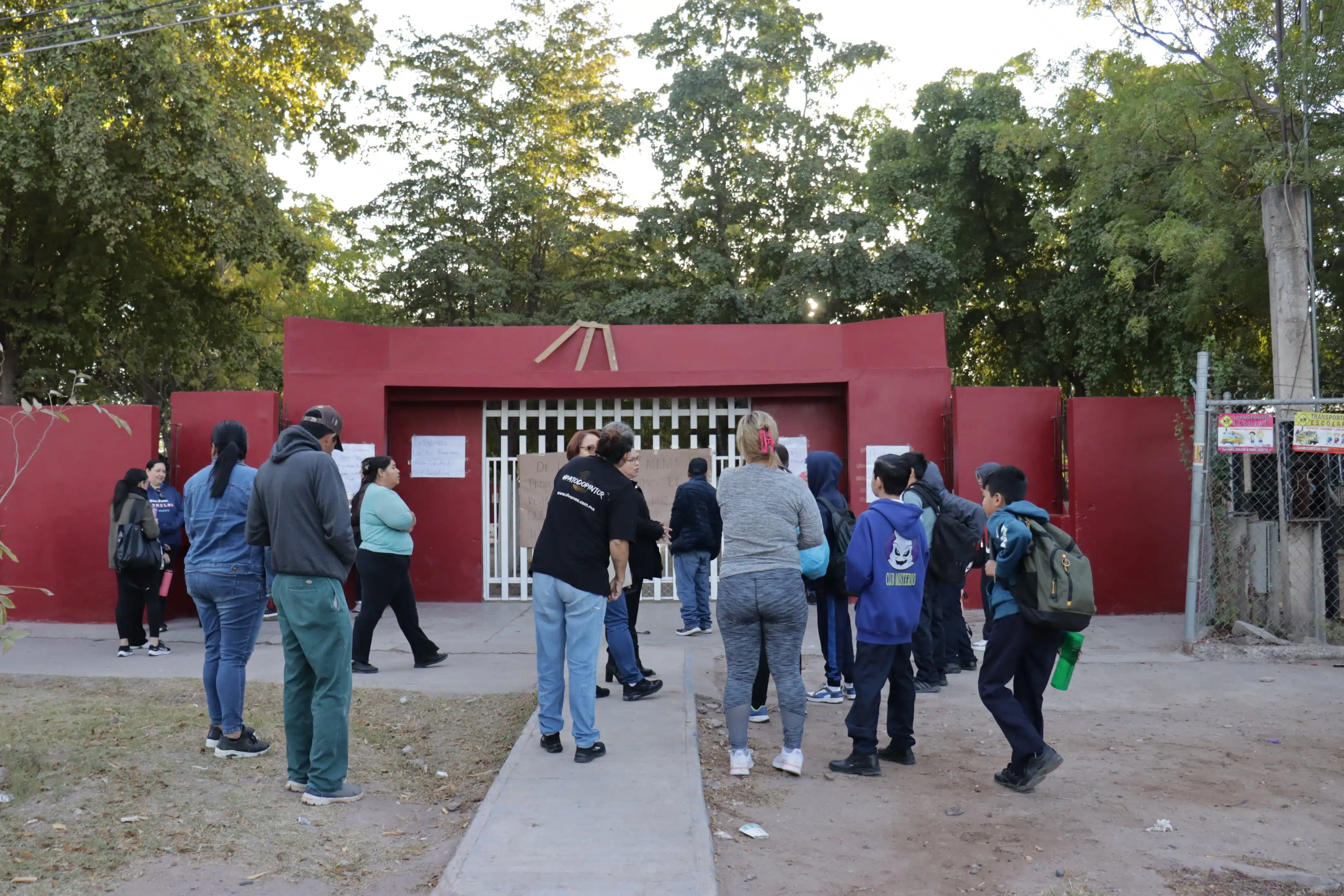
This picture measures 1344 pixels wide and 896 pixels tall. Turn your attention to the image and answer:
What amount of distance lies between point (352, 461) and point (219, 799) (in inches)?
272

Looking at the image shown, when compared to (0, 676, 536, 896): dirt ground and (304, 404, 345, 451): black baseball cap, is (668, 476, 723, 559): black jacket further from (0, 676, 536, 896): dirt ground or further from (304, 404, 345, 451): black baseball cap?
(304, 404, 345, 451): black baseball cap

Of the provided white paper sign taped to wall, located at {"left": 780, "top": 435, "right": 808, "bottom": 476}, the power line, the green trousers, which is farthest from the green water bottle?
the power line

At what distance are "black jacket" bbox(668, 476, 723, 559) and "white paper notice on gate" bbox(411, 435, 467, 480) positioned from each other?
13.0 feet

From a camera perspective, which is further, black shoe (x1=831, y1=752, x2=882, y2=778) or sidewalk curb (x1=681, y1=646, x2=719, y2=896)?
black shoe (x1=831, y1=752, x2=882, y2=778)

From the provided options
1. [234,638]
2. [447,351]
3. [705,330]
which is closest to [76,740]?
[234,638]

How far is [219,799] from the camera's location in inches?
201

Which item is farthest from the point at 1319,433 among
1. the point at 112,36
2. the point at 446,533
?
the point at 112,36

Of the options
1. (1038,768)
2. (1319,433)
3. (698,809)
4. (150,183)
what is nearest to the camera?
(698,809)

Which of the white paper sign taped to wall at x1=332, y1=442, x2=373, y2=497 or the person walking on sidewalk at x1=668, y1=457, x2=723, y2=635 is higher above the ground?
the white paper sign taped to wall at x1=332, y1=442, x2=373, y2=497

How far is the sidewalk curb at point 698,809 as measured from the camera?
408 cm

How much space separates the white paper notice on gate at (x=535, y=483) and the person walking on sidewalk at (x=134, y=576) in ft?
10.3

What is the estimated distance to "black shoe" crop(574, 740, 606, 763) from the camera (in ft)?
18.3

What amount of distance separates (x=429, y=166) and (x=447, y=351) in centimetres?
1161

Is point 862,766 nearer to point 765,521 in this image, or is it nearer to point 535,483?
point 765,521
